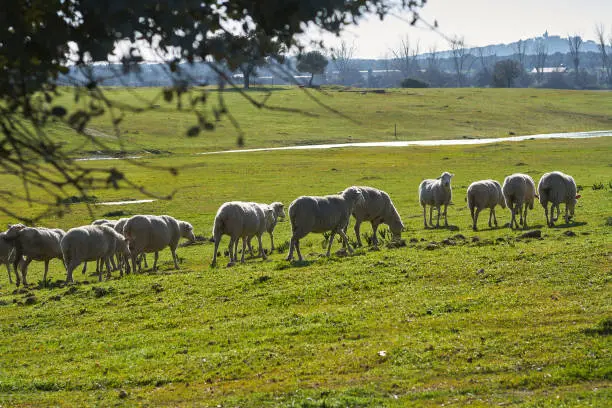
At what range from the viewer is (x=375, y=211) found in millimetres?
25578

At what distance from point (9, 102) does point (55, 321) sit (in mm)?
9835

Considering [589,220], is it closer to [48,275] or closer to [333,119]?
[48,275]

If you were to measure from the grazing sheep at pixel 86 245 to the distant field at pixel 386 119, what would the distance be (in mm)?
58773

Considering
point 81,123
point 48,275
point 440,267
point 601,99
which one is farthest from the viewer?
point 601,99

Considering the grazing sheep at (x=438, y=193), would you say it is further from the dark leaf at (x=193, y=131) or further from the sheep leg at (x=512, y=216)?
the dark leaf at (x=193, y=131)

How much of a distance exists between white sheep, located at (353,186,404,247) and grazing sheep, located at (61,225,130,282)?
7.15 metres

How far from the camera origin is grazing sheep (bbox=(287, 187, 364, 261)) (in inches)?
878

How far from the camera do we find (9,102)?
24.0ft

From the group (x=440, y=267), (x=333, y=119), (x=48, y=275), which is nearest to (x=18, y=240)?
(x=48, y=275)

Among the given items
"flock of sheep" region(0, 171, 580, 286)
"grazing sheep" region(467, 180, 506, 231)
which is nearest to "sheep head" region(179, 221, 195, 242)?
"flock of sheep" region(0, 171, 580, 286)

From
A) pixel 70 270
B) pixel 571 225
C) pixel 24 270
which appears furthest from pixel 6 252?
pixel 571 225

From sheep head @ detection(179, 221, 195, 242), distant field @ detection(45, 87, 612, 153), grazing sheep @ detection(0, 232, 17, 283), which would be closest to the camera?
grazing sheep @ detection(0, 232, 17, 283)

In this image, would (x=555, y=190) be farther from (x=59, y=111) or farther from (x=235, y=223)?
(x=59, y=111)

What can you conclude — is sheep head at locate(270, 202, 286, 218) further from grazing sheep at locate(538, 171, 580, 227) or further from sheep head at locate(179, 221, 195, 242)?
grazing sheep at locate(538, 171, 580, 227)
